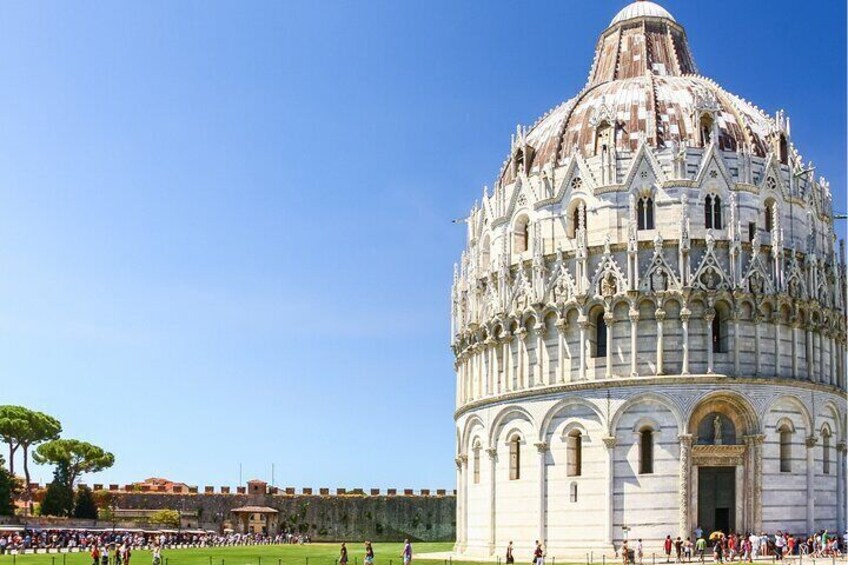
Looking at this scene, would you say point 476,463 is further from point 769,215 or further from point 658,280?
point 769,215

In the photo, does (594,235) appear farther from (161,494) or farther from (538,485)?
(161,494)

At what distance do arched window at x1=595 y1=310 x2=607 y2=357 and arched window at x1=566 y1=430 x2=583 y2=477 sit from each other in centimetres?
404

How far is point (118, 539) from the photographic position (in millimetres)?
74625

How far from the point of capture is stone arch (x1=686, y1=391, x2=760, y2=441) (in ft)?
180

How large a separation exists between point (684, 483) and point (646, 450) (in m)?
2.38

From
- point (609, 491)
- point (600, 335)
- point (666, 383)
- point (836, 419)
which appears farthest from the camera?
point (836, 419)

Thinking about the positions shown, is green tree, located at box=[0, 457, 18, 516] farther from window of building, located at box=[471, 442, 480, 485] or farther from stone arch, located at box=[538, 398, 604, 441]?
stone arch, located at box=[538, 398, 604, 441]

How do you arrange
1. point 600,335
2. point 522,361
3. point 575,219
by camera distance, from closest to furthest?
point 600,335
point 522,361
point 575,219

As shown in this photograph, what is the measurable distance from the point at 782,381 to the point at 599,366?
28.6 ft

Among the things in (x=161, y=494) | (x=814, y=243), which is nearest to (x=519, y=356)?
(x=814, y=243)

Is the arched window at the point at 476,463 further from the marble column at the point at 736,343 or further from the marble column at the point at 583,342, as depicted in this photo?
the marble column at the point at 736,343

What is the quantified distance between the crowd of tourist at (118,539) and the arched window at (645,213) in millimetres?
30629

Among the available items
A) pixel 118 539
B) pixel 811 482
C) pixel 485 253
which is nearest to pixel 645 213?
pixel 485 253

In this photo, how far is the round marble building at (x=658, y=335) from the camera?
181 ft
